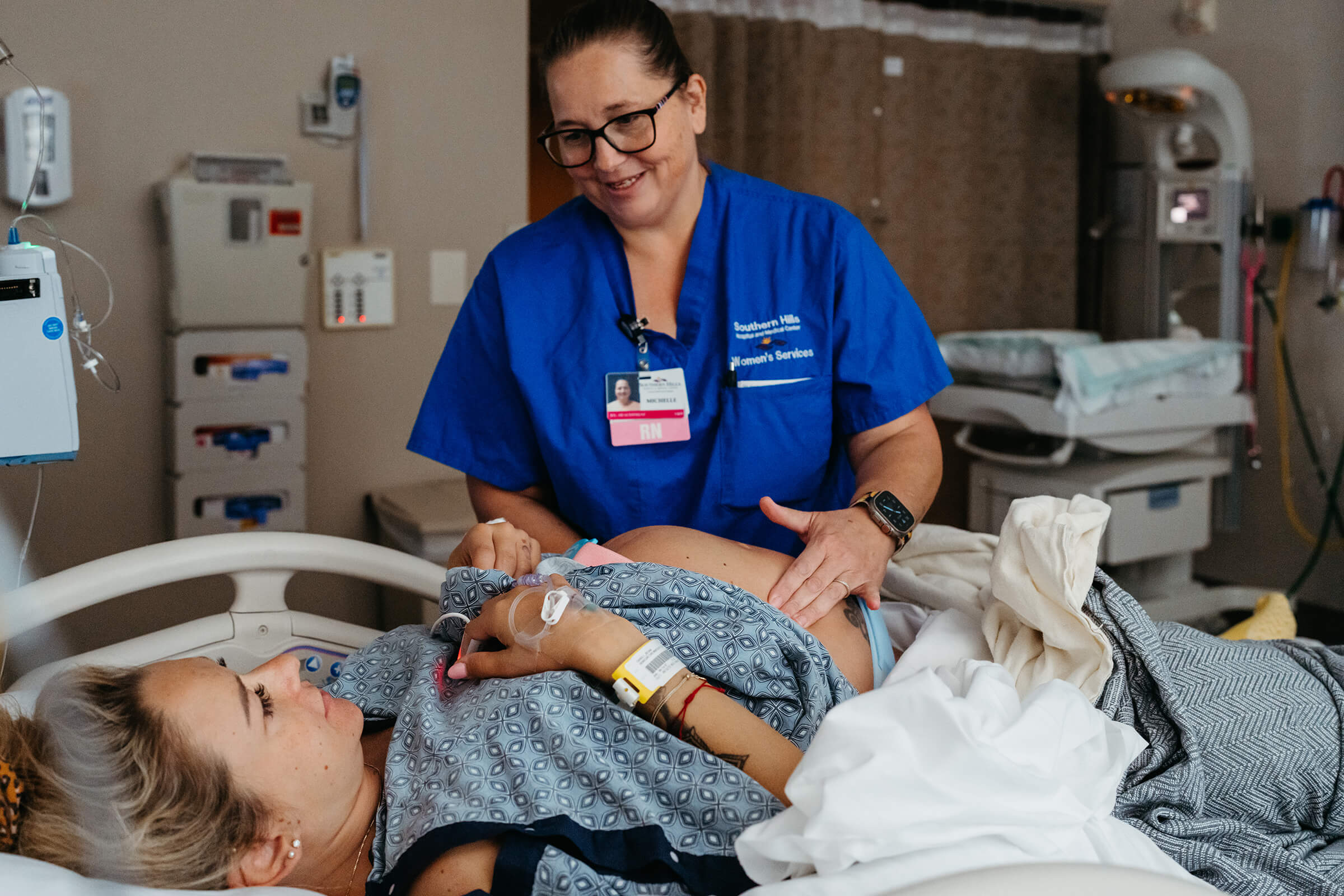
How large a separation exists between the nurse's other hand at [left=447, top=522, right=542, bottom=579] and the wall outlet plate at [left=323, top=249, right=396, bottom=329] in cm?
166

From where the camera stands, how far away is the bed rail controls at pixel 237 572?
139 cm

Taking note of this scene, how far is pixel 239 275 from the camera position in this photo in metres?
2.59

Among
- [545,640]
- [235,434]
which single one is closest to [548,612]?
[545,640]

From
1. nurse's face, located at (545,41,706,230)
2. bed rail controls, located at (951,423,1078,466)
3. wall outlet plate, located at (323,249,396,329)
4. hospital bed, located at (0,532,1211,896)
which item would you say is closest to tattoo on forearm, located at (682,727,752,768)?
hospital bed, located at (0,532,1211,896)

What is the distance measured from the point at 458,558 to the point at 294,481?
1.49m

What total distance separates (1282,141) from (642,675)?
11.8 ft

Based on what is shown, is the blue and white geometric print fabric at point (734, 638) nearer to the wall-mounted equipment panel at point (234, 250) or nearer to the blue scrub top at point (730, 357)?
the blue scrub top at point (730, 357)

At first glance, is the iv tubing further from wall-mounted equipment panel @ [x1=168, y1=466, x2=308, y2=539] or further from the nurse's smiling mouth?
wall-mounted equipment panel @ [x1=168, y1=466, x2=308, y2=539]

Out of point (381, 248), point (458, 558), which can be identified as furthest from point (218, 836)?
point (381, 248)

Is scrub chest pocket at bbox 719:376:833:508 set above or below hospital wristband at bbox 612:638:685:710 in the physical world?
above

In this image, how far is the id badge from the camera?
1604 mm

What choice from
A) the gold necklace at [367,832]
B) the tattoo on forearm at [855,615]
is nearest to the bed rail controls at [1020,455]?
the tattoo on forearm at [855,615]

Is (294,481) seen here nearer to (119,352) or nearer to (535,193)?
(119,352)

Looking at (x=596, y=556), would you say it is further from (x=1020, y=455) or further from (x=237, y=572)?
(x=1020, y=455)
